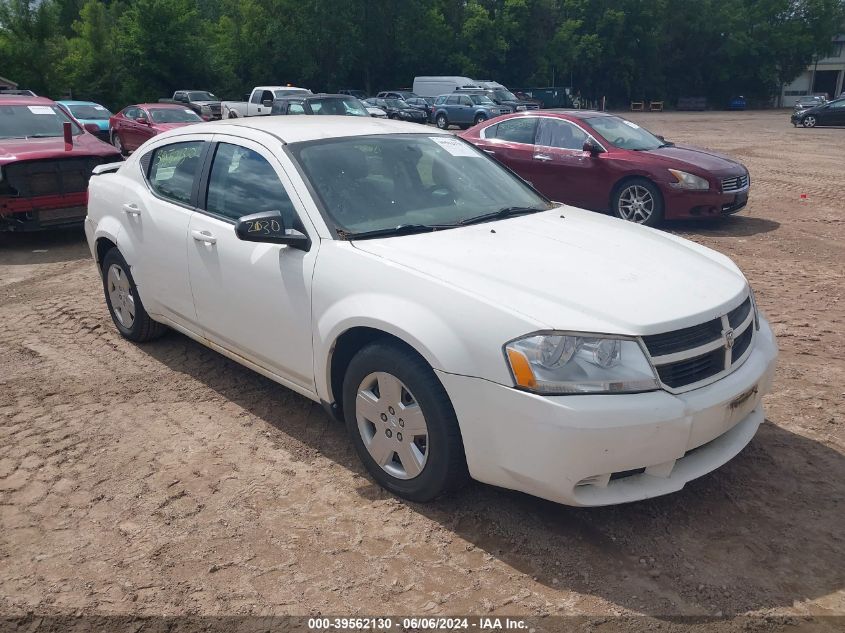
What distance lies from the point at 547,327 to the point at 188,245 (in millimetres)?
2508

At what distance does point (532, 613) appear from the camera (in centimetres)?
278

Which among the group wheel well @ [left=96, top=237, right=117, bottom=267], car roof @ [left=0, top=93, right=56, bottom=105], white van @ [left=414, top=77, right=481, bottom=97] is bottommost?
wheel well @ [left=96, top=237, right=117, bottom=267]

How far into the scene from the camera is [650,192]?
9.62m

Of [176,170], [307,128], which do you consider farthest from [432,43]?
[307,128]

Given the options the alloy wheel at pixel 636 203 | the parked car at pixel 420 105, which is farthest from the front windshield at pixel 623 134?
the parked car at pixel 420 105

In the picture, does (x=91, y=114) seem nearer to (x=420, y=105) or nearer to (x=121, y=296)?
(x=420, y=105)

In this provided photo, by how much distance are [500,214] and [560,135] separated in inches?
265

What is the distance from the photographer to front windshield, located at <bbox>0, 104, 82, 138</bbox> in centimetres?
977

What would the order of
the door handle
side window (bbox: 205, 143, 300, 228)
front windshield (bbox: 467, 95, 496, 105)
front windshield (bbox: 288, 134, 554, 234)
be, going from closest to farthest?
front windshield (bbox: 288, 134, 554, 234) < side window (bbox: 205, 143, 300, 228) < the door handle < front windshield (bbox: 467, 95, 496, 105)

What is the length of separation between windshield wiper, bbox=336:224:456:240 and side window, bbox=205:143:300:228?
0.31 m

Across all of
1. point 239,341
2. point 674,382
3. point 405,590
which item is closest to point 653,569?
point 674,382

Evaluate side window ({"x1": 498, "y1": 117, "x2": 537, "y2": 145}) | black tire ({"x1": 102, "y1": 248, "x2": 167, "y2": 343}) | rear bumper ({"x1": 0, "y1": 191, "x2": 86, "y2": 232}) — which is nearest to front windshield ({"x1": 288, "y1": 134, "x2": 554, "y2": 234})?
black tire ({"x1": 102, "y1": 248, "x2": 167, "y2": 343})

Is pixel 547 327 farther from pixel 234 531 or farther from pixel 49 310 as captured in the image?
pixel 49 310

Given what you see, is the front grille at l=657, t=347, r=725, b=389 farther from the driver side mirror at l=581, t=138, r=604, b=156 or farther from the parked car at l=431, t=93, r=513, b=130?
the parked car at l=431, t=93, r=513, b=130
